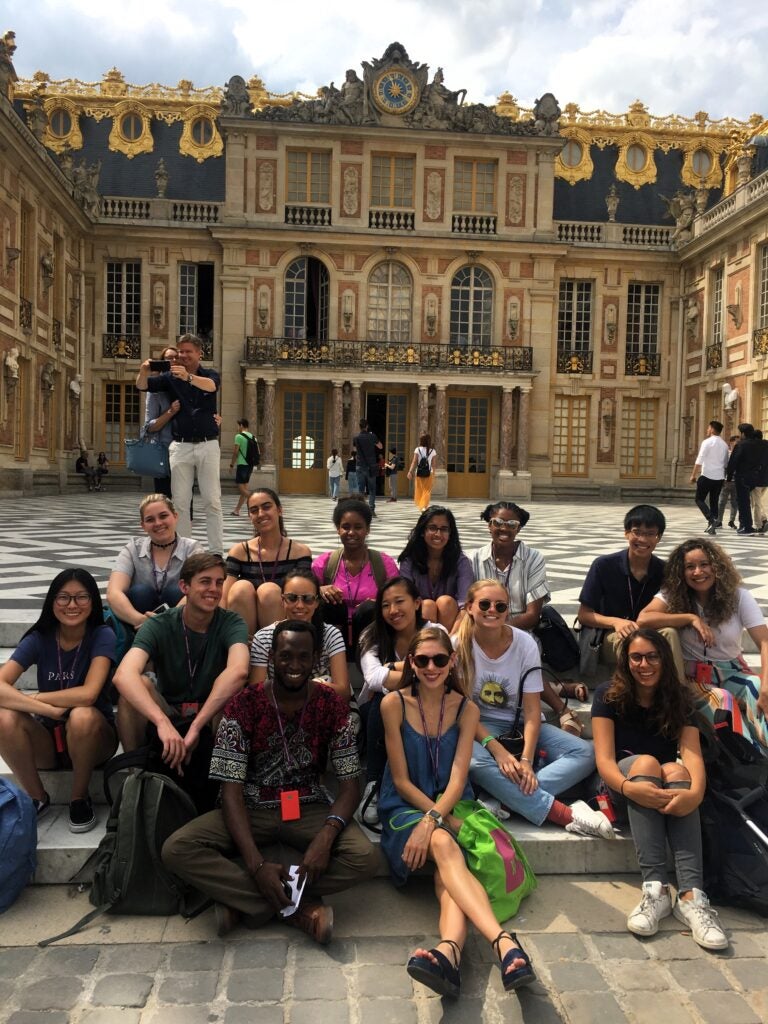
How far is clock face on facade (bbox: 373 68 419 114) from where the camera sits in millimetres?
26016

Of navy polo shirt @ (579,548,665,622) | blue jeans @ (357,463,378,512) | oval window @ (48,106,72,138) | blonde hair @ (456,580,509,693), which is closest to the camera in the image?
blonde hair @ (456,580,509,693)

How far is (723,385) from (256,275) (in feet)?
45.9

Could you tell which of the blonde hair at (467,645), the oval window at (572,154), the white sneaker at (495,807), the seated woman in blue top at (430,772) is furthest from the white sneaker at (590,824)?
the oval window at (572,154)

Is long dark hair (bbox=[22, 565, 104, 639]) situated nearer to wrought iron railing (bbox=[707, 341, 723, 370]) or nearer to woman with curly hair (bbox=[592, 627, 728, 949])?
woman with curly hair (bbox=[592, 627, 728, 949])

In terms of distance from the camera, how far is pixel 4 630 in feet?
17.0

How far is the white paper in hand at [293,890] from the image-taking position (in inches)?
129

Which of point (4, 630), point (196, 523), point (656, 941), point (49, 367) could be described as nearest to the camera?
point (656, 941)

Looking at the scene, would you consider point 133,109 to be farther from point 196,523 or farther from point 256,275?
point 196,523

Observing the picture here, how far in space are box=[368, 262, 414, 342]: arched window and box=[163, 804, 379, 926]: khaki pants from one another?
79.2 ft

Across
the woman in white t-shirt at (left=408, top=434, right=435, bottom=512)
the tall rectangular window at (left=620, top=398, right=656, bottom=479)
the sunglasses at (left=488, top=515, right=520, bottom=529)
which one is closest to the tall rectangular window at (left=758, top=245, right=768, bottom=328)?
the tall rectangular window at (left=620, top=398, right=656, bottom=479)

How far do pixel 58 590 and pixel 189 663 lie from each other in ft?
2.24

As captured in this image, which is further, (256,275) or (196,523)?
(256,275)

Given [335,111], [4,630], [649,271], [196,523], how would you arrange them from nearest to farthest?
[4,630] → [196,523] → [335,111] → [649,271]

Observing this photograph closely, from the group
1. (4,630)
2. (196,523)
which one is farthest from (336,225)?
(4,630)
